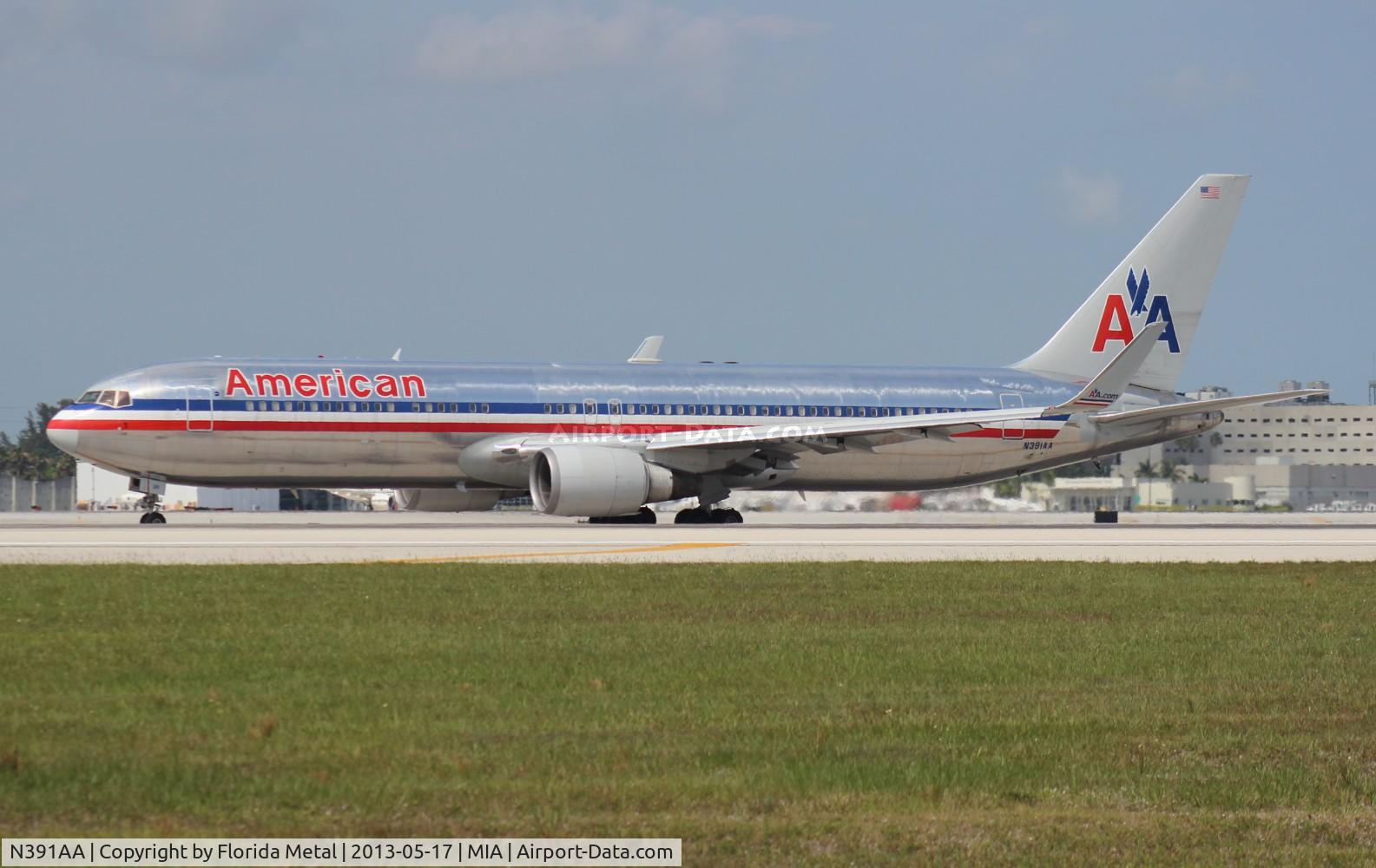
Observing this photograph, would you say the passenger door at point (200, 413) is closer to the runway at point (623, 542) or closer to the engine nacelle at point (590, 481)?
the runway at point (623, 542)

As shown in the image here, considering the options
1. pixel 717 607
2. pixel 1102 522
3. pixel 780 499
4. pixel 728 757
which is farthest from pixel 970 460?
pixel 728 757

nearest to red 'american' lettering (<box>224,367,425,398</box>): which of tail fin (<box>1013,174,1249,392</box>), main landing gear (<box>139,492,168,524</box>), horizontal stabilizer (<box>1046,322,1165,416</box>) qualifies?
main landing gear (<box>139,492,168,524</box>)

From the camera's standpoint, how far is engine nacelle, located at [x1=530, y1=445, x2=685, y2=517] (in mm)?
37188

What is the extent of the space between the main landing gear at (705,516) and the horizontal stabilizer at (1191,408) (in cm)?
966

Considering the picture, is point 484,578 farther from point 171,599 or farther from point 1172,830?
point 1172,830

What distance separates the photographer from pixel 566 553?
1050 inches

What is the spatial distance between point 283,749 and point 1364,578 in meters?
17.1

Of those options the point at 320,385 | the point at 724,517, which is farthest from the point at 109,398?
the point at 724,517

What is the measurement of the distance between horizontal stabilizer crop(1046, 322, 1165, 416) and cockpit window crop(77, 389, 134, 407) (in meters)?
21.4

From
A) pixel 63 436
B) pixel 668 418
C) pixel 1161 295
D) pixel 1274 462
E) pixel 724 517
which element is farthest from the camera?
pixel 1274 462

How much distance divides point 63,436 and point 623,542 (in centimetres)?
1560

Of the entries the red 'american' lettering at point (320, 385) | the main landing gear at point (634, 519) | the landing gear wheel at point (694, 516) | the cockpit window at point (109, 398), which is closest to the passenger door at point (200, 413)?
the red 'american' lettering at point (320, 385)

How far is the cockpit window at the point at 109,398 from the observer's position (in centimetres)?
3841

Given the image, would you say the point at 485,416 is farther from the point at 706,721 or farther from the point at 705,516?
the point at 706,721
